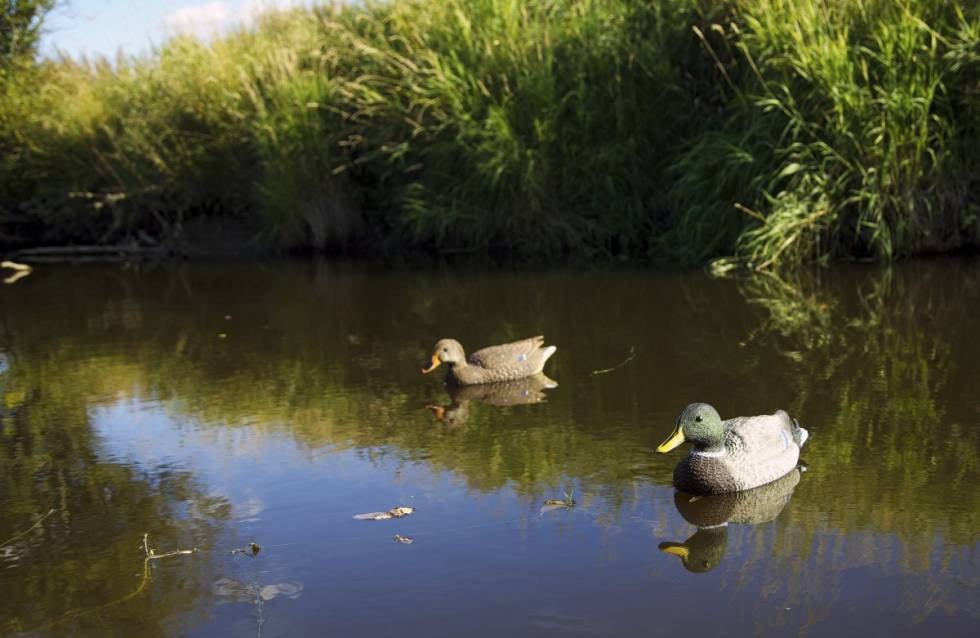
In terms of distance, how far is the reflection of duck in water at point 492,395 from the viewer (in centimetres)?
671

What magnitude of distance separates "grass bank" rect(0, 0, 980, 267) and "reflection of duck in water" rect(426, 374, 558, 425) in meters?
4.32

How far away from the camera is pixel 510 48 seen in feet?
43.3

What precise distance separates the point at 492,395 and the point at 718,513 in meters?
2.55

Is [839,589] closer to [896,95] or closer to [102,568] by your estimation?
[102,568]

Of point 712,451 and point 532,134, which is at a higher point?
point 532,134

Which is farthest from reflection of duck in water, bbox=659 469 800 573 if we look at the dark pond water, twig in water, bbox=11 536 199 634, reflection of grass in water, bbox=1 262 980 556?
twig in water, bbox=11 536 199 634

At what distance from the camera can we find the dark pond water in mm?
3992

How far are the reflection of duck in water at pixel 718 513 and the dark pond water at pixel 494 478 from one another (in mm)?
20

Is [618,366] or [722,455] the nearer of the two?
[722,455]

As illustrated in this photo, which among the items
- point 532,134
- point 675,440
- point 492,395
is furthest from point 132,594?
point 532,134

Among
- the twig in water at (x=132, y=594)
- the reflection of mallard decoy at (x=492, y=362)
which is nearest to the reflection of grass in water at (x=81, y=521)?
the twig in water at (x=132, y=594)

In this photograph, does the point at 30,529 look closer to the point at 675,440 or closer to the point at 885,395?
the point at 675,440

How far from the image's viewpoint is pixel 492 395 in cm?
718

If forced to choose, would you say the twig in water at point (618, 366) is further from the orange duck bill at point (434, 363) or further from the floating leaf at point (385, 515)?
the floating leaf at point (385, 515)
